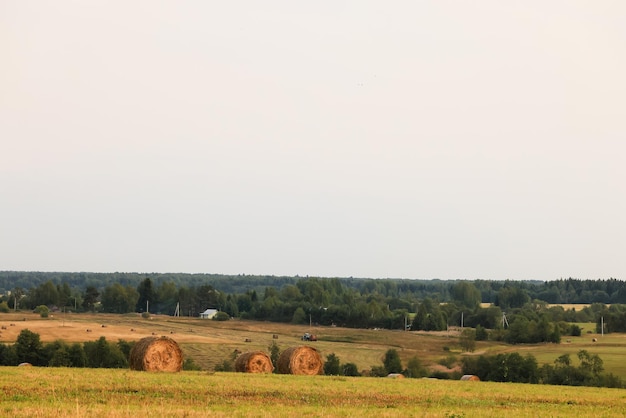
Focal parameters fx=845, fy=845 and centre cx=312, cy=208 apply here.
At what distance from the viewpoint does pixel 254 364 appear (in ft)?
142

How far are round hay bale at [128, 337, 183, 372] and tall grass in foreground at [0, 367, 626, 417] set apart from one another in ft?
13.6

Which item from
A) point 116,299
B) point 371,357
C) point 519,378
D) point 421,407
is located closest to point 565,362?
point 519,378

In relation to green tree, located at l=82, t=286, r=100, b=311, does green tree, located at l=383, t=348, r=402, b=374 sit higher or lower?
lower

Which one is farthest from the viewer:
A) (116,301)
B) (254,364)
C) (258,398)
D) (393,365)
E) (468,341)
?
(116,301)

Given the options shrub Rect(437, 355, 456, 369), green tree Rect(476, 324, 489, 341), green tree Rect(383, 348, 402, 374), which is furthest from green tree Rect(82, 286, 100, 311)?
green tree Rect(383, 348, 402, 374)

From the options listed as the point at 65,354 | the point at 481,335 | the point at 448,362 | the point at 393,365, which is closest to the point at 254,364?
the point at 65,354

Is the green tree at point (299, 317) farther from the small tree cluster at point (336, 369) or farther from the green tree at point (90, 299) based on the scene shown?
the small tree cluster at point (336, 369)

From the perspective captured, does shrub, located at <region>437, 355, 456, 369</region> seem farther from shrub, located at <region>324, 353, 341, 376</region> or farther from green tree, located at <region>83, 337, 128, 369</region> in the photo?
green tree, located at <region>83, 337, 128, 369</region>

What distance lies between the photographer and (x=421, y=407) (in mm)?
26594

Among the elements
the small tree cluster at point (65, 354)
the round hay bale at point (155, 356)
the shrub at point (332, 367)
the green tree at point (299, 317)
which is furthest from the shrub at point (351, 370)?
the green tree at point (299, 317)

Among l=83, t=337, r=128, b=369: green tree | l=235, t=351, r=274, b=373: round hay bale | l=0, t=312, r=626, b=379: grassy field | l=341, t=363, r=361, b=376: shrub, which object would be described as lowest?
l=0, t=312, r=626, b=379: grassy field

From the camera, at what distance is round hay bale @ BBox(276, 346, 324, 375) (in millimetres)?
44500

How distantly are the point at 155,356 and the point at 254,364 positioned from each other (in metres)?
5.49

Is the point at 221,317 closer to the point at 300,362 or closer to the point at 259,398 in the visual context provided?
the point at 300,362
